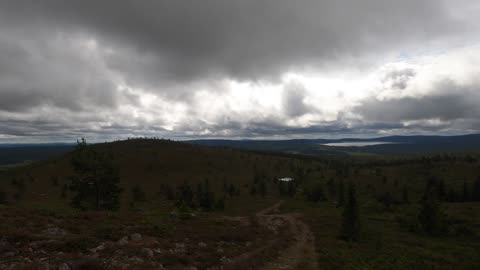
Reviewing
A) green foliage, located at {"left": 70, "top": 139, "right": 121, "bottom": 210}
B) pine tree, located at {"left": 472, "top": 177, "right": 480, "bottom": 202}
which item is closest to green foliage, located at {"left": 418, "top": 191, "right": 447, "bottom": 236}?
green foliage, located at {"left": 70, "top": 139, "right": 121, "bottom": 210}

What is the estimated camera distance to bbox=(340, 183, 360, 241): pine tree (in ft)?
143

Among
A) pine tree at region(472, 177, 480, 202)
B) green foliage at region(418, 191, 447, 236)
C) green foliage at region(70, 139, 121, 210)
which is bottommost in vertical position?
pine tree at region(472, 177, 480, 202)

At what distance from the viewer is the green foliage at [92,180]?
1893 inches

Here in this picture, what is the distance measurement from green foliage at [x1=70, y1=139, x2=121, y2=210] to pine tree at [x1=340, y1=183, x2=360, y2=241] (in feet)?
151

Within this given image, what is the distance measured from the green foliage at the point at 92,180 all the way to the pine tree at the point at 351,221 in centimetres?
4594

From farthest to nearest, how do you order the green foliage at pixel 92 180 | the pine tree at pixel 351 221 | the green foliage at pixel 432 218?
1. the green foliage at pixel 432 218
2. the green foliage at pixel 92 180
3. the pine tree at pixel 351 221

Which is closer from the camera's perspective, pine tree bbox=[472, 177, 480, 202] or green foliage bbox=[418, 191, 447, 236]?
green foliage bbox=[418, 191, 447, 236]

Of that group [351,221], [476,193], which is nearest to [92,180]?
[351,221]

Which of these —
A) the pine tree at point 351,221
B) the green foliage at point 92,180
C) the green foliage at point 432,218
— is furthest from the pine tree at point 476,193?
the green foliage at point 92,180

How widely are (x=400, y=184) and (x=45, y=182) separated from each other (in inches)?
10326

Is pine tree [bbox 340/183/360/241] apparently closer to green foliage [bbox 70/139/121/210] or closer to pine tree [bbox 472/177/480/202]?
green foliage [bbox 70/139/121/210]

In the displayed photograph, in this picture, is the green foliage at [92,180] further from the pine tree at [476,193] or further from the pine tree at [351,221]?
the pine tree at [476,193]

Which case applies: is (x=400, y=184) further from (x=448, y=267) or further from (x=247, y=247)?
(x=247, y=247)

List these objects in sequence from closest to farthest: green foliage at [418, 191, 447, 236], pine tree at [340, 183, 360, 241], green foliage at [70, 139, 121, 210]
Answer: pine tree at [340, 183, 360, 241] < green foliage at [70, 139, 121, 210] < green foliage at [418, 191, 447, 236]
